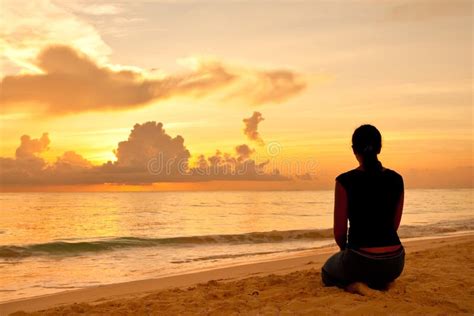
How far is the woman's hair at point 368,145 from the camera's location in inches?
201

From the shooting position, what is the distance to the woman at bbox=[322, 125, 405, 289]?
201 inches

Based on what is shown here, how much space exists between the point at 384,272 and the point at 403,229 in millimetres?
22002

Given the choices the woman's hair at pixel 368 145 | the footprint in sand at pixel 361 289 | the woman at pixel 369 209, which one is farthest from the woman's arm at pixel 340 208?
the footprint in sand at pixel 361 289

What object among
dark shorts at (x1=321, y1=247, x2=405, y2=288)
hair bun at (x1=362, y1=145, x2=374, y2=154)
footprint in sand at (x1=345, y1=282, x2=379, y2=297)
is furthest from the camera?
footprint in sand at (x1=345, y1=282, x2=379, y2=297)

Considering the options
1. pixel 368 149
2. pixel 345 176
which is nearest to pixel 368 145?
pixel 368 149

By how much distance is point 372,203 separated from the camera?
16.8 feet

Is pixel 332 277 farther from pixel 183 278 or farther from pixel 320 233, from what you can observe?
pixel 320 233

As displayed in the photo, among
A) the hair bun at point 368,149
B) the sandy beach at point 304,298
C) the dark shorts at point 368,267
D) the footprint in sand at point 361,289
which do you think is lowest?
the sandy beach at point 304,298

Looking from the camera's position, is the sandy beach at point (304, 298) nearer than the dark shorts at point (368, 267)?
Yes

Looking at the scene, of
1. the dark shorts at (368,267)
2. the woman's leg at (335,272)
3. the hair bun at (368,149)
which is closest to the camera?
the hair bun at (368,149)

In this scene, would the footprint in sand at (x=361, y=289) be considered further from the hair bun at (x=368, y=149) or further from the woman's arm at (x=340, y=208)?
the hair bun at (x=368, y=149)

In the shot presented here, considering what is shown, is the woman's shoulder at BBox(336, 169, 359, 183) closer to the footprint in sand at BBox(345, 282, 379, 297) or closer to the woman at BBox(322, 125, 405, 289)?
the woman at BBox(322, 125, 405, 289)

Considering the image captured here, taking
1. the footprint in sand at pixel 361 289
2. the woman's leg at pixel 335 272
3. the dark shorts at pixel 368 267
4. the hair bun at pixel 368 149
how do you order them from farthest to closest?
the woman's leg at pixel 335 272 → the footprint in sand at pixel 361 289 → the dark shorts at pixel 368 267 → the hair bun at pixel 368 149

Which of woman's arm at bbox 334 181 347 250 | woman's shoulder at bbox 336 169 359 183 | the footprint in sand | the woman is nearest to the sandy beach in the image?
the footprint in sand
